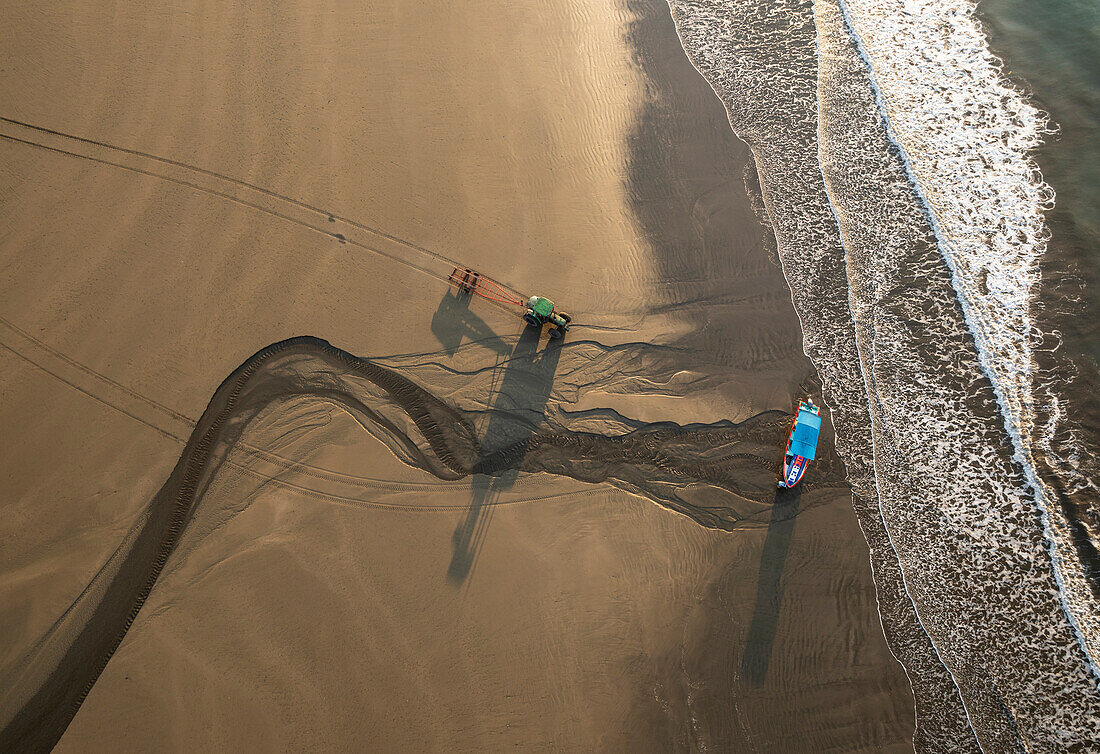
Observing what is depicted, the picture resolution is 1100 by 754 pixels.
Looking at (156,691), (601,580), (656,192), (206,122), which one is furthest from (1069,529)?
(206,122)

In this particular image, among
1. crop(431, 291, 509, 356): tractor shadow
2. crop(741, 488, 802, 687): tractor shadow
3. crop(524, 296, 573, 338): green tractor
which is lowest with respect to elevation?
crop(741, 488, 802, 687): tractor shadow

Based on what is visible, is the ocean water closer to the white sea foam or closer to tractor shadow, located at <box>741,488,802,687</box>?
the white sea foam

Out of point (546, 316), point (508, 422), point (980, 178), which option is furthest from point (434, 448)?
point (980, 178)

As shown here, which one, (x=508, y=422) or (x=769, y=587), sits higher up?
(x=508, y=422)

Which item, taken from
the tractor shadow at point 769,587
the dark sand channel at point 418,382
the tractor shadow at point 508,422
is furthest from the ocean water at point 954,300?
the tractor shadow at point 508,422

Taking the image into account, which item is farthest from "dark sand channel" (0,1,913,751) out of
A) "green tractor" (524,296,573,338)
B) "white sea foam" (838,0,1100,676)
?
"white sea foam" (838,0,1100,676)

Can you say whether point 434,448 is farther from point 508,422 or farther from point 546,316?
point 546,316

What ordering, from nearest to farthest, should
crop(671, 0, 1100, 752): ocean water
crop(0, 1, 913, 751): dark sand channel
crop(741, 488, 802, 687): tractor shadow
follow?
1. crop(0, 1, 913, 751): dark sand channel
2. crop(741, 488, 802, 687): tractor shadow
3. crop(671, 0, 1100, 752): ocean water
